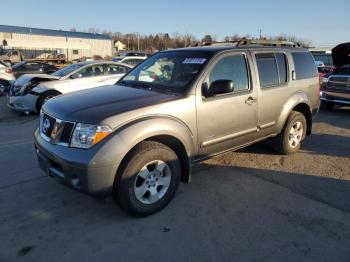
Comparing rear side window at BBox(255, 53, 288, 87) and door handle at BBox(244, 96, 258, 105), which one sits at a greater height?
rear side window at BBox(255, 53, 288, 87)

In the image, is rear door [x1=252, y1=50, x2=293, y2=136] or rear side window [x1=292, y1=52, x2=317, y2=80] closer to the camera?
rear door [x1=252, y1=50, x2=293, y2=136]

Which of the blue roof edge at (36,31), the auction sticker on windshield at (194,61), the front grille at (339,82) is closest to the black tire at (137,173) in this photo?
the auction sticker on windshield at (194,61)

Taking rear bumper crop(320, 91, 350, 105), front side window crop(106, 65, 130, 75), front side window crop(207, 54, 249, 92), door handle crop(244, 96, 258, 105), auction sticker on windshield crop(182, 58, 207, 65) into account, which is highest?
front side window crop(106, 65, 130, 75)

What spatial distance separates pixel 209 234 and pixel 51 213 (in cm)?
182

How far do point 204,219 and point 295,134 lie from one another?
2.95 metres

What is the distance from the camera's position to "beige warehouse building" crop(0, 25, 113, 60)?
4434cm

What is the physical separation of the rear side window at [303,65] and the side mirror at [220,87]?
2.09m

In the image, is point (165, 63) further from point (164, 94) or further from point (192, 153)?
point (192, 153)

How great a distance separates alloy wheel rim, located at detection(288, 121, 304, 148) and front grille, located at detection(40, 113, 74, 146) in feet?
12.5

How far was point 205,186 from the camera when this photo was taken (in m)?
4.39

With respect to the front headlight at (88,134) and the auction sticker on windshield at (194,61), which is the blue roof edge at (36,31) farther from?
the front headlight at (88,134)

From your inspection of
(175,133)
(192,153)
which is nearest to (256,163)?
(192,153)

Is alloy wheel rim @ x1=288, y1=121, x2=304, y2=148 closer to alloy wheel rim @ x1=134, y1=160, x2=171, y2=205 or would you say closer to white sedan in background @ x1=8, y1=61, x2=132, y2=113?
alloy wheel rim @ x1=134, y1=160, x2=171, y2=205

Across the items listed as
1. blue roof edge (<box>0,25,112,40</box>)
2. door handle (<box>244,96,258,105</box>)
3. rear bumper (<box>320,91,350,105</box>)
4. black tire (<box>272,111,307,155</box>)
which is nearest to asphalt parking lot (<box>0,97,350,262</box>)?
black tire (<box>272,111,307,155</box>)
